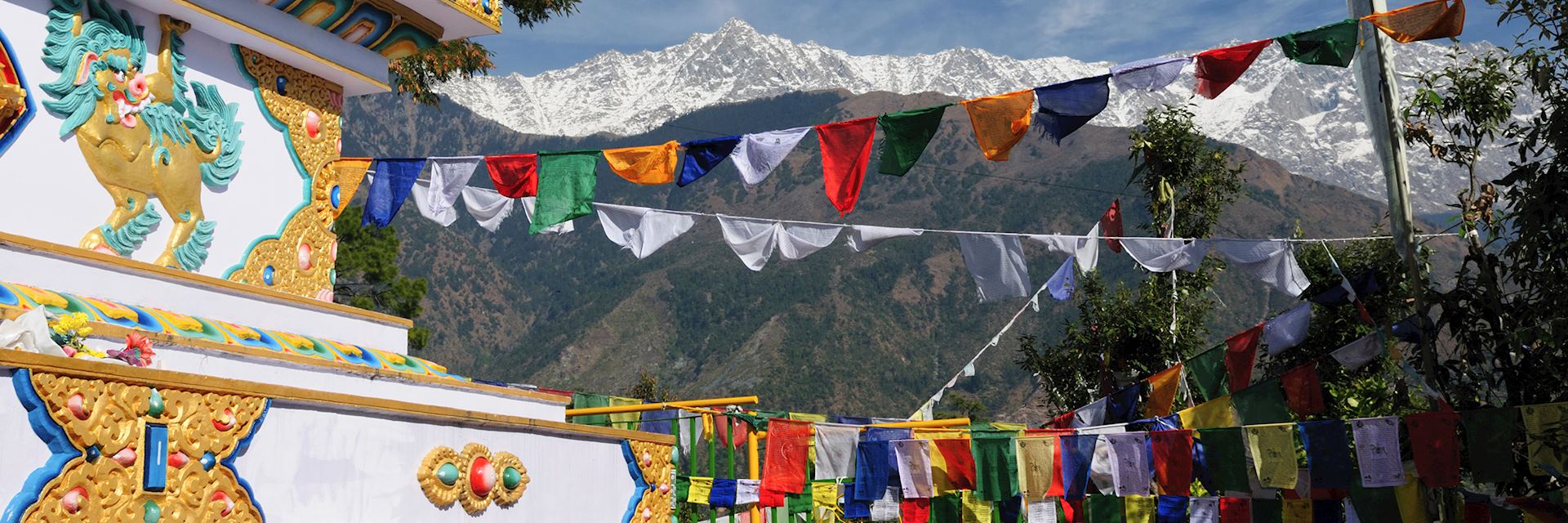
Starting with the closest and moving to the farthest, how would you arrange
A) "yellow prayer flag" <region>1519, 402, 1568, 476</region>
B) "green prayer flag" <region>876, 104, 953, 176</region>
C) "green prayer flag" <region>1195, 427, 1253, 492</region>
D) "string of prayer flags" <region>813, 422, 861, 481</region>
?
"yellow prayer flag" <region>1519, 402, 1568, 476</region>, "green prayer flag" <region>876, 104, 953, 176</region>, "green prayer flag" <region>1195, 427, 1253, 492</region>, "string of prayer flags" <region>813, 422, 861, 481</region>

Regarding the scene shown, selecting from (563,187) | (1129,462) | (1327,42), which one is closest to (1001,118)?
(1327,42)

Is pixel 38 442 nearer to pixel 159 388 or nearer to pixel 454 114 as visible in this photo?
pixel 159 388

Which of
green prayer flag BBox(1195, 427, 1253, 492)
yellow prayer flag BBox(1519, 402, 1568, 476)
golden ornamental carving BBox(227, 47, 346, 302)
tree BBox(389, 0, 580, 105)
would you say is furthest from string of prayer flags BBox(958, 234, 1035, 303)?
tree BBox(389, 0, 580, 105)

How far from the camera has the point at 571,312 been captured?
102 meters

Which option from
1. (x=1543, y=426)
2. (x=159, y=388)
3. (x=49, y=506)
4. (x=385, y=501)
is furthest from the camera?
(x=1543, y=426)

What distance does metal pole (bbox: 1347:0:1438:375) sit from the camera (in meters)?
10.1

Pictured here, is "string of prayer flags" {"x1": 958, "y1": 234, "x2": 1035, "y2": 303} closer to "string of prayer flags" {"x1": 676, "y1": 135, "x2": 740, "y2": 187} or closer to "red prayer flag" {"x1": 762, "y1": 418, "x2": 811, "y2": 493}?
"string of prayer flags" {"x1": 676, "y1": 135, "x2": 740, "y2": 187}

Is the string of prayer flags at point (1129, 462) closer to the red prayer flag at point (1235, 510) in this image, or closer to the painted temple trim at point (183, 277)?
the red prayer flag at point (1235, 510)

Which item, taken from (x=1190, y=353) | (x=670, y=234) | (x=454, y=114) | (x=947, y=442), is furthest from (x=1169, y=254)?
(x=454, y=114)

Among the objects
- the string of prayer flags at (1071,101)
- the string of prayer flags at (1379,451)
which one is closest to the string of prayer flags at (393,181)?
the string of prayer flags at (1071,101)

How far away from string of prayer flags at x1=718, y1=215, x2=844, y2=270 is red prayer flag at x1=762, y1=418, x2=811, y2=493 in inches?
95.9

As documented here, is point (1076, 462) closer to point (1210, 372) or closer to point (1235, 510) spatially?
point (1235, 510)

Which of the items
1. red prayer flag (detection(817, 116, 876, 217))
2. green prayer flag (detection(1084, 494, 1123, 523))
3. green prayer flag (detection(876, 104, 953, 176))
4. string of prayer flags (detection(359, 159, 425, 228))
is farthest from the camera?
green prayer flag (detection(1084, 494, 1123, 523))

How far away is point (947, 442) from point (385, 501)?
8.12 m
